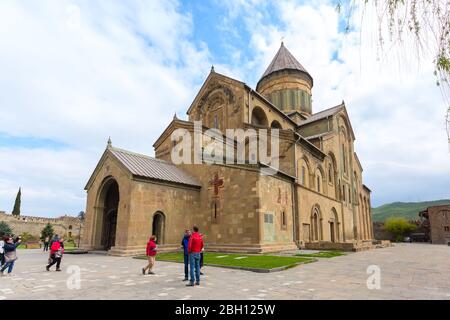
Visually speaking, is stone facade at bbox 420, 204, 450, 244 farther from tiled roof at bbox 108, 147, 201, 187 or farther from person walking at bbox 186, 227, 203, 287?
person walking at bbox 186, 227, 203, 287

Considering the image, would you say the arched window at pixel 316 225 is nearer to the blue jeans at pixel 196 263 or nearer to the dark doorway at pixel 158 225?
the dark doorway at pixel 158 225

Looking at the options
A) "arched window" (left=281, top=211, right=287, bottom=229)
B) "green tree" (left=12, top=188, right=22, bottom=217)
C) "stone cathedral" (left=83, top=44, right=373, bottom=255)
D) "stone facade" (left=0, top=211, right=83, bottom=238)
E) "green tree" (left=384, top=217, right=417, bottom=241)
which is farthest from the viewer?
"green tree" (left=384, top=217, right=417, bottom=241)

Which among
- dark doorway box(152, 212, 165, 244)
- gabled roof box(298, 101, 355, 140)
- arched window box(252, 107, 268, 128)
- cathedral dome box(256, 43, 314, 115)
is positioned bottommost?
dark doorway box(152, 212, 165, 244)

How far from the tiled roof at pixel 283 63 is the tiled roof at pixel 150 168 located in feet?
82.1

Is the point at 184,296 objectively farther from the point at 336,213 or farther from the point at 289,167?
the point at 336,213

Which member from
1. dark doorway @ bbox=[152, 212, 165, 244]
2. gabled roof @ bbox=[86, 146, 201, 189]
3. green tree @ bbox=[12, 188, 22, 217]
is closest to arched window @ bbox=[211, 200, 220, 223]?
gabled roof @ bbox=[86, 146, 201, 189]

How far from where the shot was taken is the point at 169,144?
24703mm

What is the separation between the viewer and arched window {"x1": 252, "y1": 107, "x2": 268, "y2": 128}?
28.9m

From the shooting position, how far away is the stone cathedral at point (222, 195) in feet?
58.6

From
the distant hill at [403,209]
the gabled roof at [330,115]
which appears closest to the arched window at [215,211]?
the gabled roof at [330,115]

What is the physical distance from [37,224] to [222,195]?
152 feet

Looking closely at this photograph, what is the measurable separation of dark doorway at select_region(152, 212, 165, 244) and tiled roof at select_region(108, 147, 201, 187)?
245cm
